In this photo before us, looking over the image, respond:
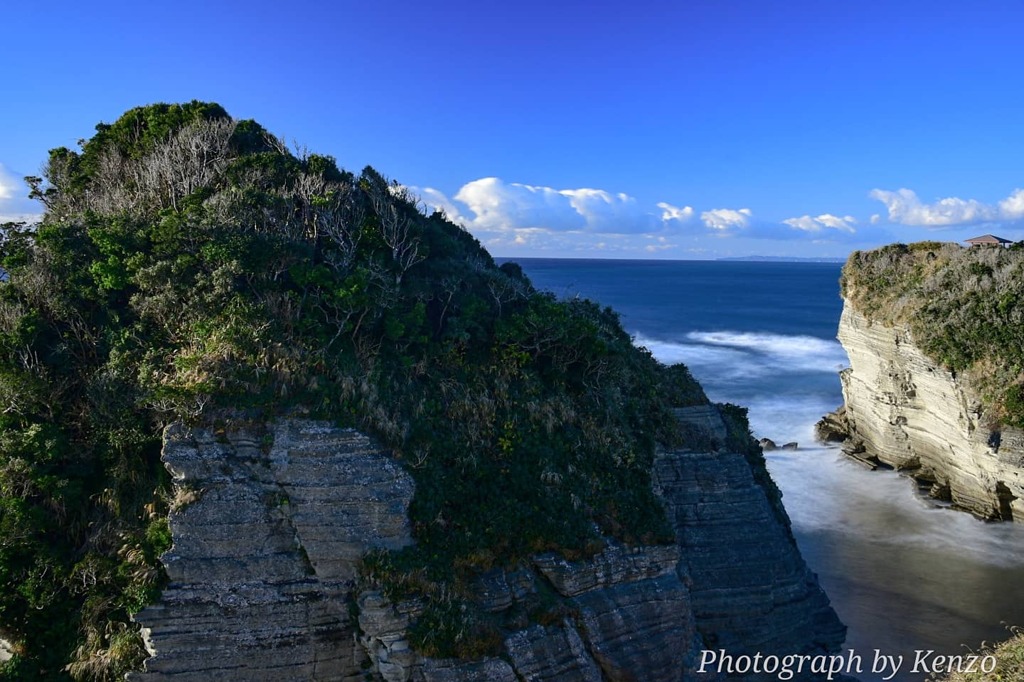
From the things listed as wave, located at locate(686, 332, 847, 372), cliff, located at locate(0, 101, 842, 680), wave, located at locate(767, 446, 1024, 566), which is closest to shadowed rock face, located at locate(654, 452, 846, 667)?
cliff, located at locate(0, 101, 842, 680)

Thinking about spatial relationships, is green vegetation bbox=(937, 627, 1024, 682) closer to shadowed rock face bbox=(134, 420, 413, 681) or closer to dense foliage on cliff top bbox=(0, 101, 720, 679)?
dense foliage on cliff top bbox=(0, 101, 720, 679)

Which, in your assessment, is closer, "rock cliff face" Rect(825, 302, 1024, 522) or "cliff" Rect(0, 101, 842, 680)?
"cliff" Rect(0, 101, 842, 680)

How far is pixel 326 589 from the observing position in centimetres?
1191

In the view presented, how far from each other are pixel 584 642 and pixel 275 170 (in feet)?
51.4

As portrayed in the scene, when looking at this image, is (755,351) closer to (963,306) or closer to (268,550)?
(963,306)

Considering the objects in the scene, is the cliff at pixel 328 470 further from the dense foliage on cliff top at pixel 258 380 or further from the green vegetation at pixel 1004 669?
the green vegetation at pixel 1004 669

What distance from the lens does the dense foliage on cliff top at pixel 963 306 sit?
80.8 feet

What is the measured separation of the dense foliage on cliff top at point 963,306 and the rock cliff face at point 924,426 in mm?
664

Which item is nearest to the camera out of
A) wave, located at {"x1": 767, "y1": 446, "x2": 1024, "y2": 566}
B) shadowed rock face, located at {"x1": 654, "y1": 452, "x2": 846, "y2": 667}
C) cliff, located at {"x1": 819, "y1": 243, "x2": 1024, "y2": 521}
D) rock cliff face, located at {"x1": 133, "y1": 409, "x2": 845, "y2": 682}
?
rock cliff face, located at {"x1": 133, "y1": 409, "x2": 845, "y2": 682}

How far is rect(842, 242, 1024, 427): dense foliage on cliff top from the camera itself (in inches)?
969

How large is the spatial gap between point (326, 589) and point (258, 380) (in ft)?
15.0

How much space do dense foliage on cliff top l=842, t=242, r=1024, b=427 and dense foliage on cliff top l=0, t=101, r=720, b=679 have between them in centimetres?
1509

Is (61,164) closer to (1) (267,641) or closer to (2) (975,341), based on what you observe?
(1) (267,641)

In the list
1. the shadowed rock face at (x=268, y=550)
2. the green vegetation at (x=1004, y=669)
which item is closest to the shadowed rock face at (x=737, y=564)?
the green vegetation at (x=1004, y=669)
